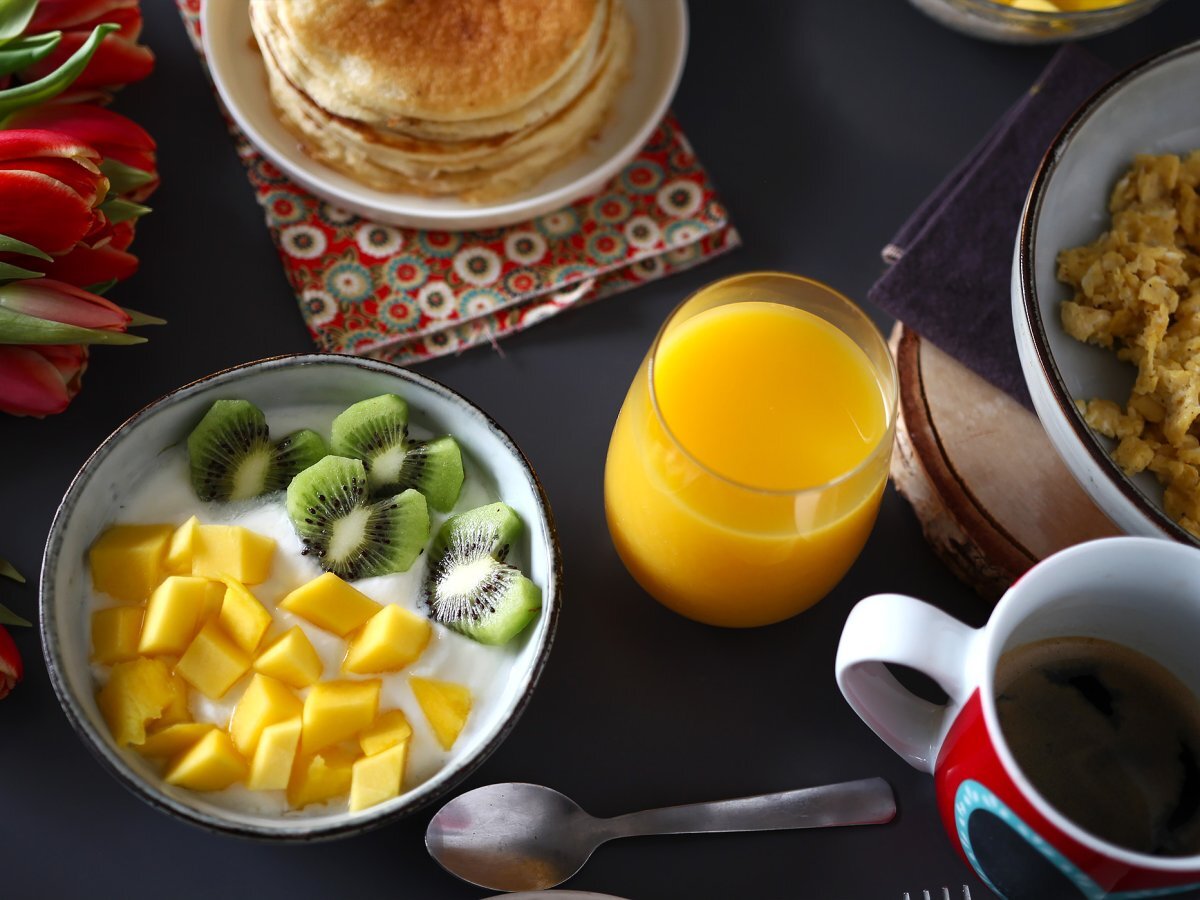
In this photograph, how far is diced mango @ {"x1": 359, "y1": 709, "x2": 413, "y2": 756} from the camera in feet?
2.93

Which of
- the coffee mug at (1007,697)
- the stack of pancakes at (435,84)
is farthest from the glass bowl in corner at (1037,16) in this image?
the coffee mug at (1007,697)

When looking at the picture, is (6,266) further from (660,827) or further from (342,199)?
(660,827)

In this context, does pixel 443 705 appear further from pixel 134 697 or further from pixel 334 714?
pixel 134 697

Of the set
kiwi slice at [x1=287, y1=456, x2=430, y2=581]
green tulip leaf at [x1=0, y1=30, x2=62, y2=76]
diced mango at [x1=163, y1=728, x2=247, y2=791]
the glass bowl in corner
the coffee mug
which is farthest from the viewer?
the glass bowl in corner

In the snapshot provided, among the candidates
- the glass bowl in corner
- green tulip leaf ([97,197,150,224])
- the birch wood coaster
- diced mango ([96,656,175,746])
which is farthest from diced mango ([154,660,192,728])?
the glass bowl in corner

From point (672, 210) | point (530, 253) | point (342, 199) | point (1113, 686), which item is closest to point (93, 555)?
point (342, 199)

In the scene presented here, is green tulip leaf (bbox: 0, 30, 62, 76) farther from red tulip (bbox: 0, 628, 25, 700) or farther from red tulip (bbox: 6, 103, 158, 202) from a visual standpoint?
red tulip (bbox: 0, 628, 25, 700)

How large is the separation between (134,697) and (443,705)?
9.7 inches

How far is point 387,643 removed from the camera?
91 cm

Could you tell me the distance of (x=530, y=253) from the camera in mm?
1262

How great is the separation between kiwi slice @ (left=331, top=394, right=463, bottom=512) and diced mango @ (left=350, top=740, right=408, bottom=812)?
0.24 meters

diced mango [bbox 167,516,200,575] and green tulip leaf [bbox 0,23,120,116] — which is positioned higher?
green tulip leaf [bbox 0,23,120,116]

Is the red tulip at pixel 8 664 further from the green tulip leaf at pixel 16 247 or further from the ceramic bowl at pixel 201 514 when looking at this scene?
the green tulip leaf at pixel 16 247

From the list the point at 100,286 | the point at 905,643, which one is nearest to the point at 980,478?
the point at 905,643
